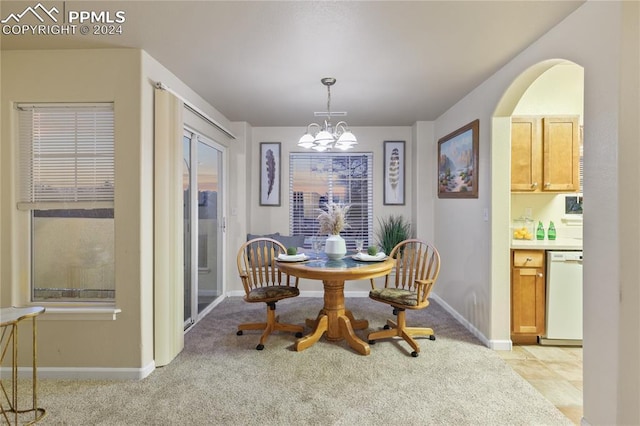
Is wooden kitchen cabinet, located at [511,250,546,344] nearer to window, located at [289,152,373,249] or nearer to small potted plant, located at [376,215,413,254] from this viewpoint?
small potted plant, located at [376,215,413,254]

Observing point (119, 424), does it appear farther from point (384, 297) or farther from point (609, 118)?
point (609, 118)

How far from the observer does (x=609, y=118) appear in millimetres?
1716

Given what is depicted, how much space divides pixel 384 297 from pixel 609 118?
2.03 m

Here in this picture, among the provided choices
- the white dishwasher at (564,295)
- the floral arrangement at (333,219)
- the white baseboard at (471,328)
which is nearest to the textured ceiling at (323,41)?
the floral arrangement at (333,219)

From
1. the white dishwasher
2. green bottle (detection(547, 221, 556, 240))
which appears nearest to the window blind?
the white dishwasher

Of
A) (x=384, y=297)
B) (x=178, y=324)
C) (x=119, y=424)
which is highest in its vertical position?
(x=384, y=297)

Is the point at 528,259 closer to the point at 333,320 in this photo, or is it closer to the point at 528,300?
the point at 528,300

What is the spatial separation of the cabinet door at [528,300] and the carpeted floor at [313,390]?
45 centimetres

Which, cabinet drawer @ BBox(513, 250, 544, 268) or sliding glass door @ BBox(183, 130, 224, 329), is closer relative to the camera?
cabinet drawer @ BBox(513, 250, 544, 268)

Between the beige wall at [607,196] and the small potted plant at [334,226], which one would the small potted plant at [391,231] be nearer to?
the small potted plant at [334,226]

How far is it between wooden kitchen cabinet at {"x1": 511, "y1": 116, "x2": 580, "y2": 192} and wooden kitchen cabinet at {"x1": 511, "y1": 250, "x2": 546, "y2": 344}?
70cm

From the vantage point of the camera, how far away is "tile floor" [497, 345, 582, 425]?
2.16 meters

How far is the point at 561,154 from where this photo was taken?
3.20 meters

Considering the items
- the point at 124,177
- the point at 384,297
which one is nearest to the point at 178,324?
the point at 124,177
